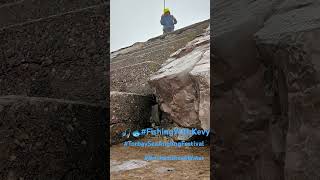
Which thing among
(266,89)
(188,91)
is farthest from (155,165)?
(266,89)

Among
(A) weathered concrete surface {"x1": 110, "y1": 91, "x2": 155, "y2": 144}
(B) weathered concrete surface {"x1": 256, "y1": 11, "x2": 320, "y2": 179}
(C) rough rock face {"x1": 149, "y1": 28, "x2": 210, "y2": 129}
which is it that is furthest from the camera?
(A) weathered concrete surface {"x1": 110, "y1": 91, "x2": 155, "y2": 144}

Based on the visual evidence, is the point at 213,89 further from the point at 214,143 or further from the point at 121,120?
the point at 121,120

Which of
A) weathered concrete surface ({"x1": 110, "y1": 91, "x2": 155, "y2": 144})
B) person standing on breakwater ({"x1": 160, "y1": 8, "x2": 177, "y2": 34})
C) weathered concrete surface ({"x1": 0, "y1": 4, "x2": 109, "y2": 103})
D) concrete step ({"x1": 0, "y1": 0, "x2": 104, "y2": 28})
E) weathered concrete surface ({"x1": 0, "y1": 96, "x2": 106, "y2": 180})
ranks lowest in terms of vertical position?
weathered concrete surface ({"x1": 110, "y1": 91, "x2": 155, "y2": 144})

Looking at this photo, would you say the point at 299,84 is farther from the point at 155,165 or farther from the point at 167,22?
the point at 167,22

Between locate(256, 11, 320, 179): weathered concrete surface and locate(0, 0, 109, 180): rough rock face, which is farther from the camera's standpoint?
locate(0, 0, 109, 180): rough rock face

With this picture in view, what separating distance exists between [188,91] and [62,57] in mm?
2796

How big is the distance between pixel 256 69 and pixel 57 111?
1.27ft

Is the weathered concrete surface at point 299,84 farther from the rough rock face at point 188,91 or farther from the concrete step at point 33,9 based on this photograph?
the rough rock face at point 188,91

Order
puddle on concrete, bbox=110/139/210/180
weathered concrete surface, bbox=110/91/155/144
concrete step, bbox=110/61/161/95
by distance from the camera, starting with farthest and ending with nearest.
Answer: concrete step, bbox=110/61/161/95, weathered concrete surface, bbox=110/91/155/144, puddle on concrete, bbox=110/139/210/180

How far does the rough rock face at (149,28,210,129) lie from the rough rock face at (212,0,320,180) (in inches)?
104

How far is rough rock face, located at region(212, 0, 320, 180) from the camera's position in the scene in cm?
39

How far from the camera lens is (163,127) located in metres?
3.85

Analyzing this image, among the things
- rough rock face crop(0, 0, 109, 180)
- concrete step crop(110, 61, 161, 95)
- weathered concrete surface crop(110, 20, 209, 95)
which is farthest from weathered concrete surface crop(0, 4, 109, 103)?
concrete step crop(110, 61, 161, 95)

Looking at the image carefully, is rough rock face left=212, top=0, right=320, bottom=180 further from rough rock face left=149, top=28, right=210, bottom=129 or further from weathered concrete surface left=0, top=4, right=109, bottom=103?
rough rock face left=149, top=28, right=210, bottom=129
